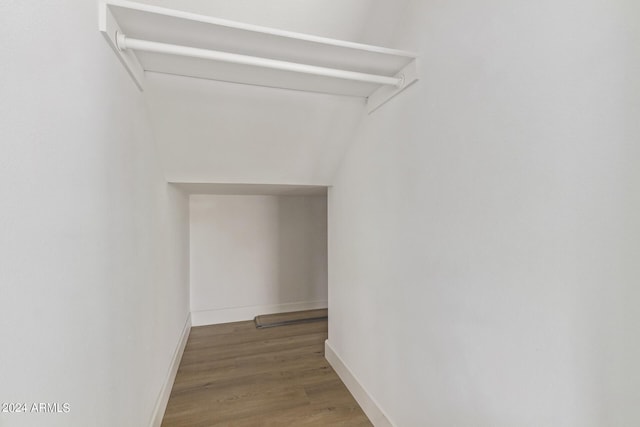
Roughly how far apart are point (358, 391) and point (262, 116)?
72.3 inches

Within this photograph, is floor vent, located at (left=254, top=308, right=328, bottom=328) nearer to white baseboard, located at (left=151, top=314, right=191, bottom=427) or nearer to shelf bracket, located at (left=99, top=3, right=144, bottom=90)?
white baseboard, located at (left=151, top=314, right=191, bottom=427)

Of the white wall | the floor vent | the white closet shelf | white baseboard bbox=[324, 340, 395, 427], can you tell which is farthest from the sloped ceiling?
the floor vent

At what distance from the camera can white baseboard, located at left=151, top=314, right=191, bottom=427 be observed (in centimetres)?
154

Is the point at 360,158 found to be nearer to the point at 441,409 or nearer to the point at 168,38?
the point at 168,38

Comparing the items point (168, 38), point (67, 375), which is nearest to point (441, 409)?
point (67, 375)

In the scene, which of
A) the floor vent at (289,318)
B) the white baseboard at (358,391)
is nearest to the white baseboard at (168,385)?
the floor vent at (289,318)

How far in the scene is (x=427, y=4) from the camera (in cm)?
120

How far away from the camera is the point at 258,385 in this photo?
1997 mm

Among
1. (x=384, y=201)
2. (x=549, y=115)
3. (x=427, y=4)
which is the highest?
(x=427, y=4)

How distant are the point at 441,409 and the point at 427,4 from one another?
171 cm

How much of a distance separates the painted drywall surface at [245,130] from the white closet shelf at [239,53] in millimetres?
93

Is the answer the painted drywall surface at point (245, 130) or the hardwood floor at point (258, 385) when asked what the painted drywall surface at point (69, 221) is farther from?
the hardwood floor at point (258, 385)

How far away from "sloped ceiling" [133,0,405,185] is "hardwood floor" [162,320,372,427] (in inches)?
57.7

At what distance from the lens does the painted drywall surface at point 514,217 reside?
63cm
